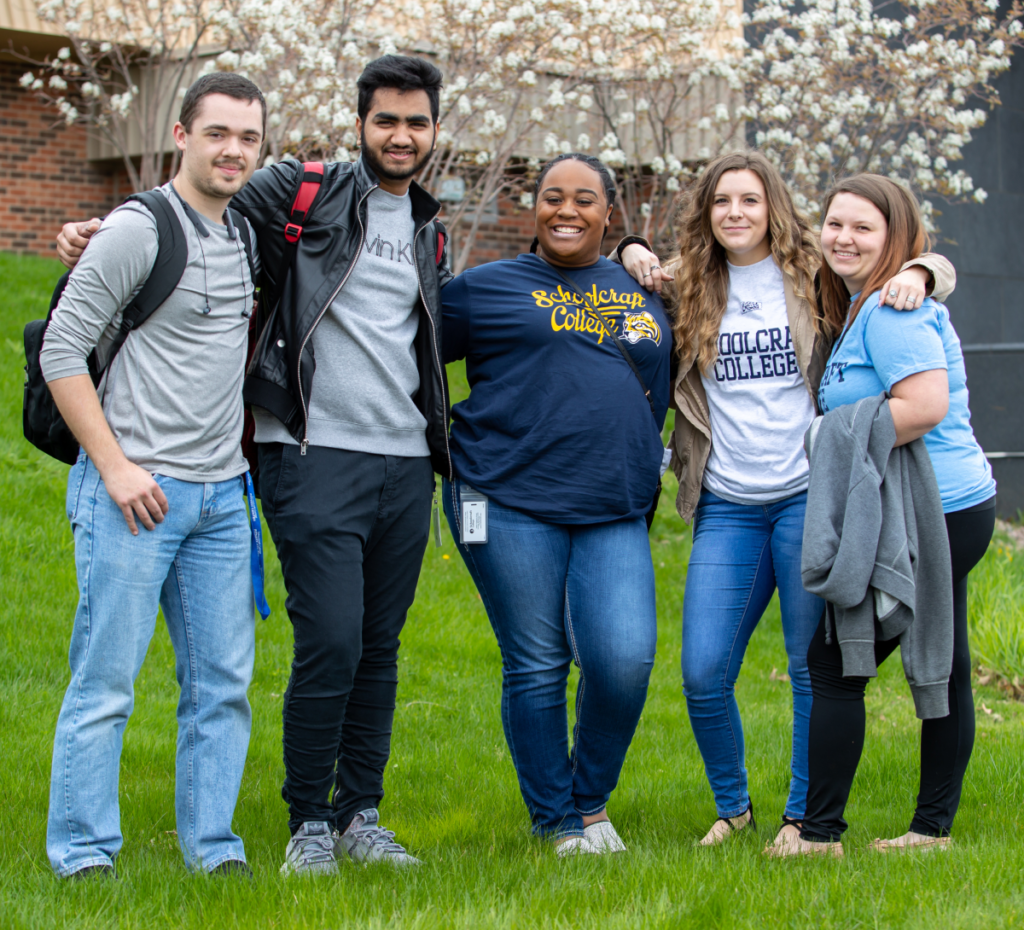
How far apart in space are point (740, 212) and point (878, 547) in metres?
1.30

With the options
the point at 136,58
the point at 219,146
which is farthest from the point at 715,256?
the point at 136,58

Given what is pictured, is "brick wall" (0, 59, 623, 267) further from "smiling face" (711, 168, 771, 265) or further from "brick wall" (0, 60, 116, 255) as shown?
"smiling face" (711, 168, 771, 265)

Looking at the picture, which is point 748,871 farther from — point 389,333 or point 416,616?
point 416,616

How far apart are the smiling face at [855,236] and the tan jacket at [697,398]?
242 millimetres

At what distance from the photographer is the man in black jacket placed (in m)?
3.63

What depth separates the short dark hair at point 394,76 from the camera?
3.82 m

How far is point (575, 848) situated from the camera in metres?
3.79

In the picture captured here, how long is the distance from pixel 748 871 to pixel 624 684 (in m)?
0.75

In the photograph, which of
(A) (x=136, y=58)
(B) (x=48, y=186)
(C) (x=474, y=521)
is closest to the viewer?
(C) (x=474, y=521)

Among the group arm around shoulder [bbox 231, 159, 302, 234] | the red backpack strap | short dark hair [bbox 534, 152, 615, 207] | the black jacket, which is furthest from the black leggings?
arm around shoulder [bbox 231, 159, 302, 234]

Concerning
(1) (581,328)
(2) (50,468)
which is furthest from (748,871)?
(2) (50,468)

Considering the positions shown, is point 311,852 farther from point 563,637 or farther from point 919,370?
point 919,370

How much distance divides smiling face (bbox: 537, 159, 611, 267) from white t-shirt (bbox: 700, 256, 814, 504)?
0.58 meters

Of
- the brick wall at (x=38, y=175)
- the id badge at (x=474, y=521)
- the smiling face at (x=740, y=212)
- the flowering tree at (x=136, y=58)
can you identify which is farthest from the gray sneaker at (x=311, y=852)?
the brick wall at (x=38, y=175)
